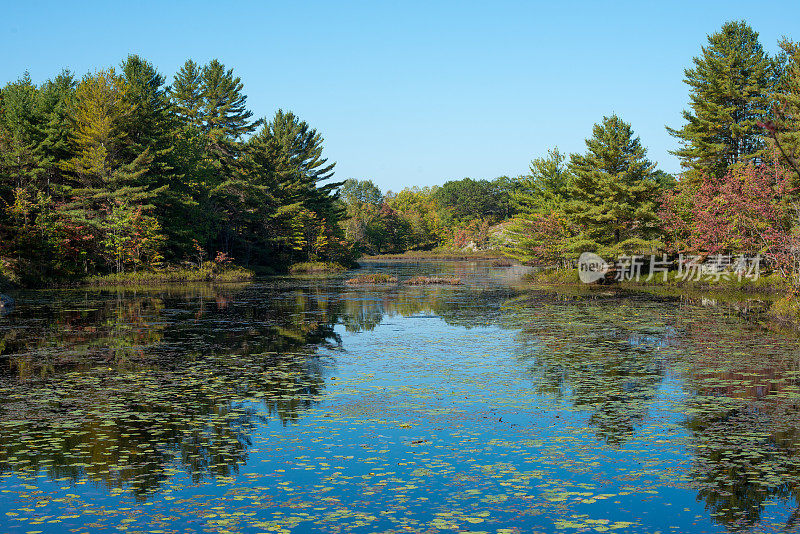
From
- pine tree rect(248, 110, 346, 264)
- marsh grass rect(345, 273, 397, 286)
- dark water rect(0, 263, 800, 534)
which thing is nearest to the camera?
dark water rect(0, 263, 800, 534)

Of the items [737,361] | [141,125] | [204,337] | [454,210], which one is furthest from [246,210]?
[454,210]

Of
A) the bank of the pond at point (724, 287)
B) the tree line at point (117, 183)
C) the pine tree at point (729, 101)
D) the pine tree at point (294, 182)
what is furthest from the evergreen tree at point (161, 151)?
the pine tree at point (729, 101)

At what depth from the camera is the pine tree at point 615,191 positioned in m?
36.7

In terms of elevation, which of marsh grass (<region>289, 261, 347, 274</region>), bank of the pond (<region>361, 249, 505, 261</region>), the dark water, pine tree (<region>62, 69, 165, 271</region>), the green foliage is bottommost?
the dark water

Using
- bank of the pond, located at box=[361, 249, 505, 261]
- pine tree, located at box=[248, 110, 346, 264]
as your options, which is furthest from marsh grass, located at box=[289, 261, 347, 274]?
bank of the pond, located at box=[361, 249, 505, 261]

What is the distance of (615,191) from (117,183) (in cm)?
3110

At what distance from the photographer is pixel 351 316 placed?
23.9 m

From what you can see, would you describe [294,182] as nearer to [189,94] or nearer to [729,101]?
[189,94]

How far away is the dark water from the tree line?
2392 cm

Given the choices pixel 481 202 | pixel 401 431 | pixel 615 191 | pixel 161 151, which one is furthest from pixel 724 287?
pixel 481 202

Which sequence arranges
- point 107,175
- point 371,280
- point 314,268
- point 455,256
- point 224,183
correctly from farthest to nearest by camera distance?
point 455,256 < point 314,268 < point 224,183 < point 371,280 < point 107,175

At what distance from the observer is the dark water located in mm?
A: 6246

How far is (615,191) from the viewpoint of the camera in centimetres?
3688

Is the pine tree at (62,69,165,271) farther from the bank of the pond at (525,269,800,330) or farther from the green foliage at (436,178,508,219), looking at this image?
the green foliage at (436,178,508,219)
